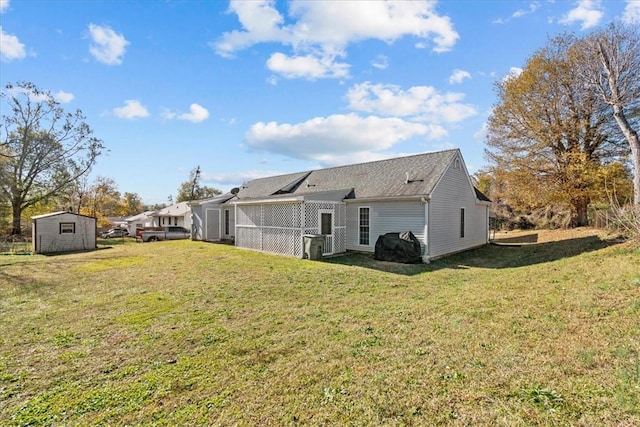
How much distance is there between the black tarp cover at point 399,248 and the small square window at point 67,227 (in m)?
18.7

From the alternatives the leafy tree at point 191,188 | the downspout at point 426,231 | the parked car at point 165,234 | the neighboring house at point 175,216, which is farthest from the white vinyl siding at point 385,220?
the leafy tree at point 191,188

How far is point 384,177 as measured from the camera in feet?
49.7

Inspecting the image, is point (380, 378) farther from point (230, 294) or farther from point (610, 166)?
point (610, 166)

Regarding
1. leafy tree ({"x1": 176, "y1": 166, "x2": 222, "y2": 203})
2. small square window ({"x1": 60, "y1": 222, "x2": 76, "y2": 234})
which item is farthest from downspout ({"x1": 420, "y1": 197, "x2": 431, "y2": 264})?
leafy tree ({"x1": 176, "y1": 166, "x2": 222, "y2": 203})

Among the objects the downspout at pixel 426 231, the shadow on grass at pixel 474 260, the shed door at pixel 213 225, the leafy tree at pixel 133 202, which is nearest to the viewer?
the shadow on grass at pixel 474 260

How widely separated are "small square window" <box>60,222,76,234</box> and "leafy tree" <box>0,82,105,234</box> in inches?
420

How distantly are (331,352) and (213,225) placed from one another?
1907 cm

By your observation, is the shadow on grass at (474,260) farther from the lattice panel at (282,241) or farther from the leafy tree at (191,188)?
the leafy tree at (191,188)

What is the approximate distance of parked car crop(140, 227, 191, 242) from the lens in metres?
24.0

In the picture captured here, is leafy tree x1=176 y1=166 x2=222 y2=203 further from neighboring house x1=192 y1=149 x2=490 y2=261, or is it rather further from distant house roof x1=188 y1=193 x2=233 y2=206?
neighboring house x1=192 y1=149 x2=490 y2=261

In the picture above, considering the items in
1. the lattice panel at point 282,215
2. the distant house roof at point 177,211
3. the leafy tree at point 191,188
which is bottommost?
the lattice panel at point 282,215

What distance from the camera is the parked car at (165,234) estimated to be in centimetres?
2402

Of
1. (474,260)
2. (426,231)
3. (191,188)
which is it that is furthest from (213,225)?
(191,188)

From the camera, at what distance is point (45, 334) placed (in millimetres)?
5016
